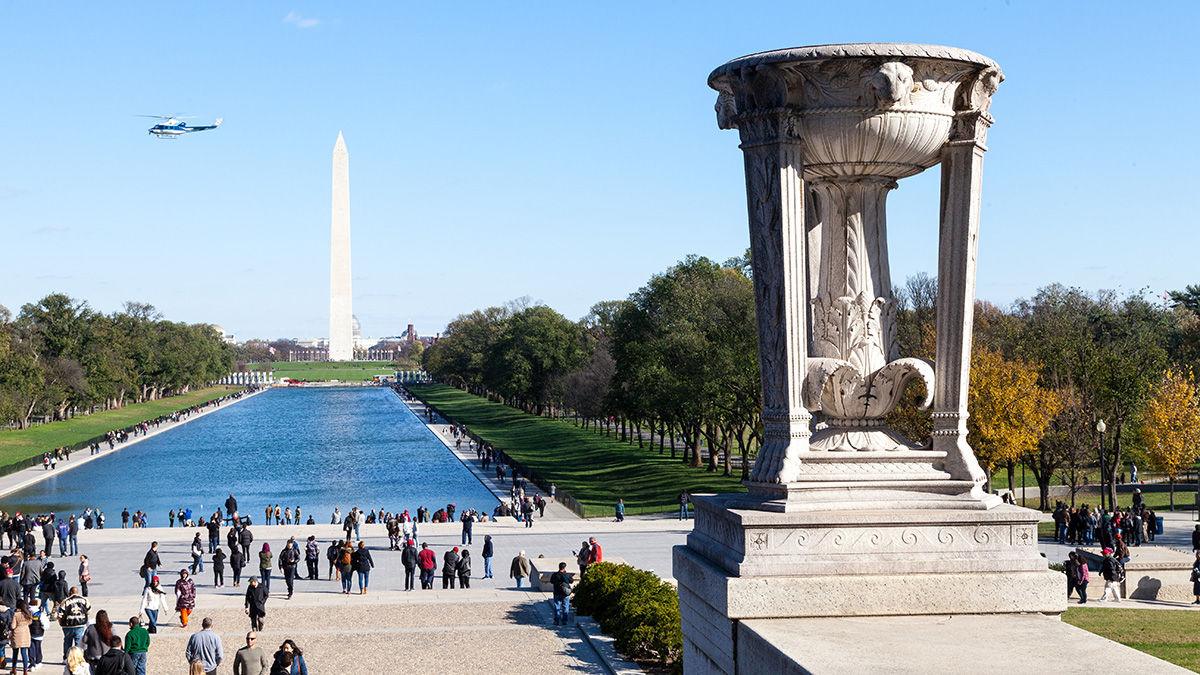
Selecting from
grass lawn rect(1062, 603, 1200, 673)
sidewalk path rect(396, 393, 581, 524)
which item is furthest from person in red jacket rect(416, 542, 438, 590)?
sidewalk path rect(396, 393, 581, 524)

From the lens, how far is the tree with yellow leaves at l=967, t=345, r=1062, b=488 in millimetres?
38031

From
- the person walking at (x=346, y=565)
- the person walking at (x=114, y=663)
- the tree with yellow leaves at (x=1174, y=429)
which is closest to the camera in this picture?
the person walking at (x=114, y=663)

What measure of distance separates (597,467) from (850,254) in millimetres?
59175

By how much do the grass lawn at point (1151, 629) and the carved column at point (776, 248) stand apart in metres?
10.7

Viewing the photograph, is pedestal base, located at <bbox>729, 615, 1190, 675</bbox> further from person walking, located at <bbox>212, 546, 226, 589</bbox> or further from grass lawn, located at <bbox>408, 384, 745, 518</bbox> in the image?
grass lawn, located at <bbox>408, 384, 745, 518</bbox>

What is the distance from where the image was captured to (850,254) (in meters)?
8.05

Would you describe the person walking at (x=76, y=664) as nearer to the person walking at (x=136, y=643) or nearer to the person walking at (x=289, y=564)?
the person walking at (x=136, y=643)

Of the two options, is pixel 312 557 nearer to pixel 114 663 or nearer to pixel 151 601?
pixel 151 601

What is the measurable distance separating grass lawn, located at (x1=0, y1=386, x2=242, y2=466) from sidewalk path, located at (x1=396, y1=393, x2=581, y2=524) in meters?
28.5

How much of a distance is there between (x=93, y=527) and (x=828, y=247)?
42306mm

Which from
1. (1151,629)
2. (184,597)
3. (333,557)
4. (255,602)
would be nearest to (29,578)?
(184,597)

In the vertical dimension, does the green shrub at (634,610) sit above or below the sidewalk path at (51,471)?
above

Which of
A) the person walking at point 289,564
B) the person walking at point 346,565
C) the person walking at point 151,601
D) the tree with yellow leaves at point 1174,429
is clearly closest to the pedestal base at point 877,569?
the person walking at point 151,601

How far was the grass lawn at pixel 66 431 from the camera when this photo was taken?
262ft
